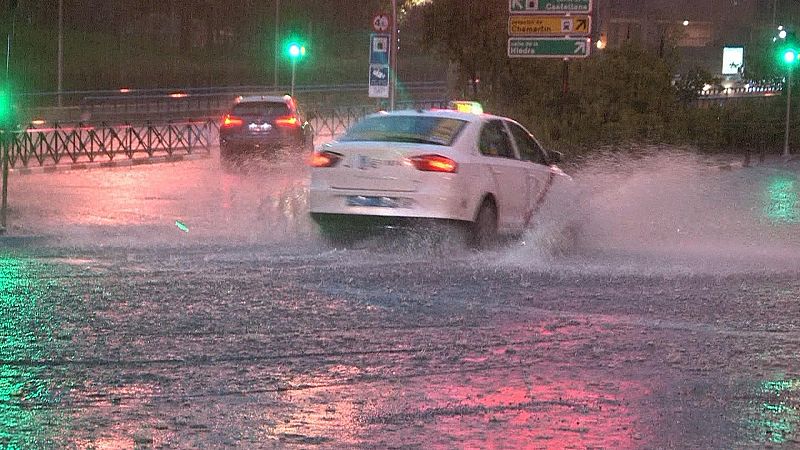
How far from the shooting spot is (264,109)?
27234 mm

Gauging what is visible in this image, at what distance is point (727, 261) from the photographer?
12.6 meters

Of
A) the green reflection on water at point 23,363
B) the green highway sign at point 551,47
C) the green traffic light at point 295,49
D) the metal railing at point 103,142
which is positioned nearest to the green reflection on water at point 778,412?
the green reflection on water at point 23,363

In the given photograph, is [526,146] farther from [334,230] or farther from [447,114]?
[334,230]

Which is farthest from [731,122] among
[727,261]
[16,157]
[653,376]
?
[653,376]

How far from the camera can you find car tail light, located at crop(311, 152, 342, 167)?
12.6m

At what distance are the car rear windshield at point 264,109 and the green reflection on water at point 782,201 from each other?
Answer: 10035 mm

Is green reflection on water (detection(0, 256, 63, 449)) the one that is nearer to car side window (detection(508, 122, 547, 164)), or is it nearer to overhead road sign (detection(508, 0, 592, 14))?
car side window (detection(508, 122, 547, 164))

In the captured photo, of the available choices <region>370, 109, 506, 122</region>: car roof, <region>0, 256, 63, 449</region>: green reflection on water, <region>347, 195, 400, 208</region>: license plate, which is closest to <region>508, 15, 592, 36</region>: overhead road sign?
<region>370, 109, 506, 122</region>: car roof

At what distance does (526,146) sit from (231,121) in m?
14.4

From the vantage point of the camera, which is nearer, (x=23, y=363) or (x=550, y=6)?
(x=23, y=363)

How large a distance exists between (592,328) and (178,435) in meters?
3.69

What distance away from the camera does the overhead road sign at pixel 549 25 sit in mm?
24575

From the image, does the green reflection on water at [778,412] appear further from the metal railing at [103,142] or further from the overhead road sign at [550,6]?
the overhead road sign at [550,6]

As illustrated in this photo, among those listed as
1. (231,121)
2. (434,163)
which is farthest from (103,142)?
(434,163)
